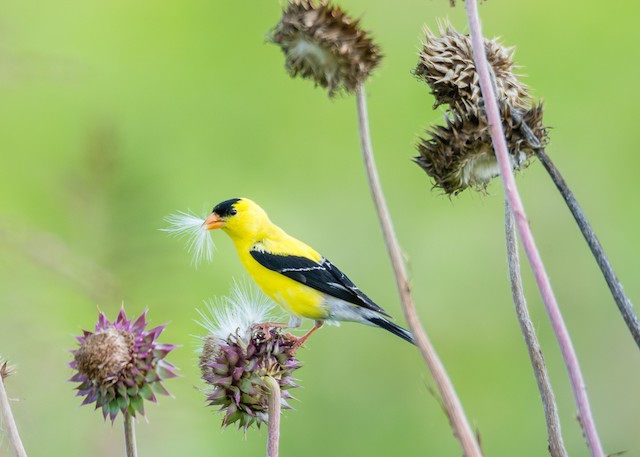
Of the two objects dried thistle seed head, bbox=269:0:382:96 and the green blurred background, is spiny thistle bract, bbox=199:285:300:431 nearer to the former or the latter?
Answer: dried thistle seed head, bbox=269:0:382:96

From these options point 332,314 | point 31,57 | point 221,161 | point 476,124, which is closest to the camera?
point 476,124

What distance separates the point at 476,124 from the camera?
1.56 metres

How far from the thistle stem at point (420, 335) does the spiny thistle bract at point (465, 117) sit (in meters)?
0.44

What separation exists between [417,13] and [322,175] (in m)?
0.99

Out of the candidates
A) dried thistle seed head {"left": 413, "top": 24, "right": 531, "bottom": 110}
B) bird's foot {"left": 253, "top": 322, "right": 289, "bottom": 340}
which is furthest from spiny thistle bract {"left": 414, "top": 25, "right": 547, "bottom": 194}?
bird's foot {"left": 253, "top": 322, "right": 289, "bottom": 340}

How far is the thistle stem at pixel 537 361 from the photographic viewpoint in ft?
4.17

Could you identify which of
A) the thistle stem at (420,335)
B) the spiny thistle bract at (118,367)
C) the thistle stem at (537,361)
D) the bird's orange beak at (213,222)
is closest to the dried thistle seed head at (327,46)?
the thistle stem at (420,335)

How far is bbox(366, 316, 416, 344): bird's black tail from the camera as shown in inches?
88.5

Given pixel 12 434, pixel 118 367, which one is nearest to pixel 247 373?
pixel 118 367

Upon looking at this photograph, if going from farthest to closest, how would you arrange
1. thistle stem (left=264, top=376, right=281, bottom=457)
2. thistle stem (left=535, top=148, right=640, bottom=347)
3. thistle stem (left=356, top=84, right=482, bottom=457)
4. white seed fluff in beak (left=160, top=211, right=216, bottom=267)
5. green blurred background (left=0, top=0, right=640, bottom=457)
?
green blurred background (left=0, top=0, right=640, bottom=457)
white seed fluff in beak (left=160, top=211, right=216, bottom=267)
thistle stem (left=264, top=376, right=281, bottom=457)
thistle stem (left=535, top=148, right=640, bottom=347)
thistle stem (left=356, top=84, right=482, bottom=457)

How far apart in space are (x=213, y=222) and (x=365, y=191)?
99.0 inches

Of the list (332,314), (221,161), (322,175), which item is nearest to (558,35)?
(322,175)

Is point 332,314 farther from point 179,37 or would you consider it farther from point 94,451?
point 179,37

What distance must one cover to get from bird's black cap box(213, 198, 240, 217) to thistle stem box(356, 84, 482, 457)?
129 cm
